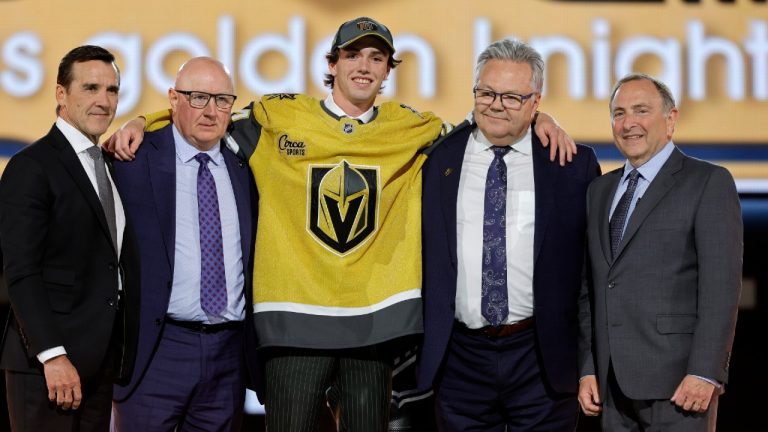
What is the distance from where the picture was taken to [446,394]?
3049 mm

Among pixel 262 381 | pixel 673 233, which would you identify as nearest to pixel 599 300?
pixel 673 233

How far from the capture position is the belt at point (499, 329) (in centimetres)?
298

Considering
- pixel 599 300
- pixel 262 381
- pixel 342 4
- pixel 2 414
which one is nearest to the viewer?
pixel 599 300

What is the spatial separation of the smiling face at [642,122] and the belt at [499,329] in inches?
23.0

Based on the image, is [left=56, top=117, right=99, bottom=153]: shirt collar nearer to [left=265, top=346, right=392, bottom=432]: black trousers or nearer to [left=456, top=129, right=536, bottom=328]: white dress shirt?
[left=265, top=346, right=392, bottom=432]: black trousers

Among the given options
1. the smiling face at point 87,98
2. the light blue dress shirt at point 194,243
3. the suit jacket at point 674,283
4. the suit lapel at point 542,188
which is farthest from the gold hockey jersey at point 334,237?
the suit jacket at point 674,283

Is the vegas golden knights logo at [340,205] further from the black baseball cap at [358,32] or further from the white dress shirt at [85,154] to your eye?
the white dress shirt at [85,154]

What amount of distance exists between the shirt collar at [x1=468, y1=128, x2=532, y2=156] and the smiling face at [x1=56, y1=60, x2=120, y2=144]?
1.14 metres

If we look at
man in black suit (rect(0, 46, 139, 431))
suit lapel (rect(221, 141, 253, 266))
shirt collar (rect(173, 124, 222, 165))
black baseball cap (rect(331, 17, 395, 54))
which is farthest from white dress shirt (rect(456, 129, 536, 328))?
man in black suit (rect(0, 46, 139, 431))

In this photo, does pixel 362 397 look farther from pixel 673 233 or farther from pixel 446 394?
pixel 673 233

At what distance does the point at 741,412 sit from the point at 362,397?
305 cm

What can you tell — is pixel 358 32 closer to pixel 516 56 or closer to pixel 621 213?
pixel 516 56

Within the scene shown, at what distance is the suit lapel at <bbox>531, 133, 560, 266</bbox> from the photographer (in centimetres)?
299

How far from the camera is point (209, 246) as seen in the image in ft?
9.82
